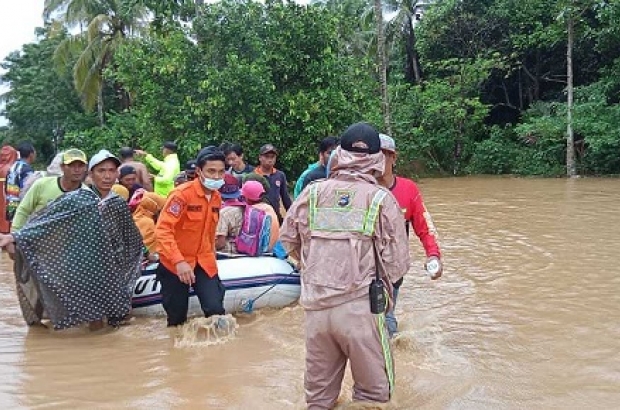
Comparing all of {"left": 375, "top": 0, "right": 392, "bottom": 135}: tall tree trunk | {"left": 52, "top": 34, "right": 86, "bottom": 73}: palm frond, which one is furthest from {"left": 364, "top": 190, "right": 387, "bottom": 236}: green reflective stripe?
{"left": 52, "top": 34, "right": 86, "bottom": 73}: palm frond

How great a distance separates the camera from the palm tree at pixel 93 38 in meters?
27.0

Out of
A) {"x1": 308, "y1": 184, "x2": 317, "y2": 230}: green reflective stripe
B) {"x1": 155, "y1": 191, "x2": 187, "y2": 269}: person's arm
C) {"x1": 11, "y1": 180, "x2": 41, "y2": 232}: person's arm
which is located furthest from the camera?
{"x1": 11, "y1": 180, "x2": 41, "y2": 232}: person's arm

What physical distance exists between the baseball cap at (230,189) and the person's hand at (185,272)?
4.81 ft

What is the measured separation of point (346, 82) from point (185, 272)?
13715mm

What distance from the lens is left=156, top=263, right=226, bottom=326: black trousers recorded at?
17.3ft

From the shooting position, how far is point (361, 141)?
10.9 feet

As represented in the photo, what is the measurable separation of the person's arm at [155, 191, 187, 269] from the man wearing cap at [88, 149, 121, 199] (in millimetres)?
803

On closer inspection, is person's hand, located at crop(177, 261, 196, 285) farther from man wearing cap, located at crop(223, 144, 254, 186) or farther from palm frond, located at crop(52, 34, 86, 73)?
palm frond, located at crop(52, 34, 86, 73)

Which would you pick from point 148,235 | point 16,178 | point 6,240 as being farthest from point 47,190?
point 16,178

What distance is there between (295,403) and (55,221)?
8.42 ft

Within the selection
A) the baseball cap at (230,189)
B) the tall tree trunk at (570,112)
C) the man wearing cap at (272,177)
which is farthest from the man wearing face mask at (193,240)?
the tall tree trunk at (570,112)

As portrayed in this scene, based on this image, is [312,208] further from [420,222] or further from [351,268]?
[420,222]

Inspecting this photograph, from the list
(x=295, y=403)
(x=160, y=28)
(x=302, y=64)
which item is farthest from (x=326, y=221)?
(x=160, y=28)

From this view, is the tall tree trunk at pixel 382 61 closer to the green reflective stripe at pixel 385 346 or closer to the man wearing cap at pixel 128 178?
the man wearing cap at pixel 128 178
